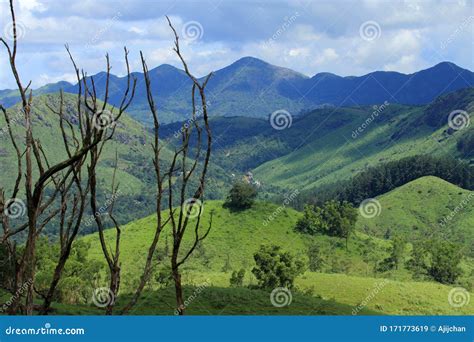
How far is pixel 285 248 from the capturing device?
102 metres

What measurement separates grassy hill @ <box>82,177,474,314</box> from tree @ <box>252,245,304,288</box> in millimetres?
2558

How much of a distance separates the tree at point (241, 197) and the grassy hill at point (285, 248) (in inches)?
64.7

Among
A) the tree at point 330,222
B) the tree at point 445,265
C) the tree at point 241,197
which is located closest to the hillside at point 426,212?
the tree at point 330,222

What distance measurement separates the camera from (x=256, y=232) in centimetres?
10800

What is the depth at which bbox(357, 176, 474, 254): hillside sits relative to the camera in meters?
153

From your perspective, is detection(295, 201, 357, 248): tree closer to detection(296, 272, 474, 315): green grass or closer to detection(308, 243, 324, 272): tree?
detection(308, 243, 324, 272): tree

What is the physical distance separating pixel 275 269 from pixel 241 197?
1859 inches

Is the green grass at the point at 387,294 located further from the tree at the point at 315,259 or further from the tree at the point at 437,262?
the tree at the point at 315,259

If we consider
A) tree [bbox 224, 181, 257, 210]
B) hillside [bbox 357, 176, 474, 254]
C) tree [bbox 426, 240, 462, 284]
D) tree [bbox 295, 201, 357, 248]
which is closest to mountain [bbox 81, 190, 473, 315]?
tree [bbox 224, 181, 257, 210]

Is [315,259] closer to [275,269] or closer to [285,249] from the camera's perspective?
[285,249]

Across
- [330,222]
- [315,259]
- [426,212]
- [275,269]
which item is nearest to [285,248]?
[315,259]

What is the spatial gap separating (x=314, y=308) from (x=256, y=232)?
56.9 metres

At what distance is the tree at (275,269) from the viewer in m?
67.7

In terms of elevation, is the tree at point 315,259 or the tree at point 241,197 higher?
the tree at point 241,197
